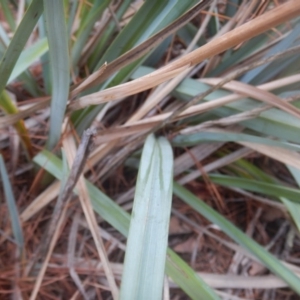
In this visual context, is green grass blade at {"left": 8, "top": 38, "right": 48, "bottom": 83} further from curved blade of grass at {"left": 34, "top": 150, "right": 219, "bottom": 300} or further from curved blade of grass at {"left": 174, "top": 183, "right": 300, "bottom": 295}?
curved blade of grass at {"left": 174, "top": 183, "right": 300, "bottom": 295}

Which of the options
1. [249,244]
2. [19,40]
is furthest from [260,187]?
[19,40]

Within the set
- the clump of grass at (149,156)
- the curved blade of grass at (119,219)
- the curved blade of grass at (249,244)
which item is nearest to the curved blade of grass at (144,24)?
the clump of grass at (149,156)

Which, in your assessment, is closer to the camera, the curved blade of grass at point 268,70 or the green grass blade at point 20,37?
the green grass blade at point 20,37

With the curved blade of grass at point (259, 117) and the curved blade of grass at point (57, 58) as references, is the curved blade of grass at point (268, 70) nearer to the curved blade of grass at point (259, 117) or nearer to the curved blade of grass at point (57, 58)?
the curved blade of grass at point (259, 117)

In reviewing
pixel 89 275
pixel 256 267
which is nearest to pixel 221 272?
pixel 256 267

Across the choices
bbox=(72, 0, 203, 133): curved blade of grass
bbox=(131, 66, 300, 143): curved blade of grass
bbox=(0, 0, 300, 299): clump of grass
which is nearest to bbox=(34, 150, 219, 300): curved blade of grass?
bbox=(0, 0, 300, 299): clump of grass

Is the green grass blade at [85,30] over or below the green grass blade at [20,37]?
over

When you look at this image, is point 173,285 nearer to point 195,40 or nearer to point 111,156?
point 111,156

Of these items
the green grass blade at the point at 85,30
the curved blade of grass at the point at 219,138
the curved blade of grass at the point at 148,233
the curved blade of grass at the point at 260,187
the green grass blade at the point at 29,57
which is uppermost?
the green grass blade at the point at 85,30
